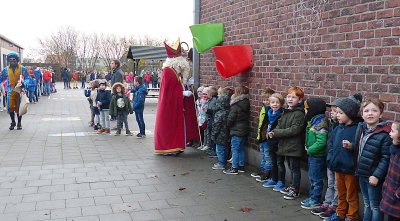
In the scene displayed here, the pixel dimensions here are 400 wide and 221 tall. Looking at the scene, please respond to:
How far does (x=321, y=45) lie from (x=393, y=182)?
214cm

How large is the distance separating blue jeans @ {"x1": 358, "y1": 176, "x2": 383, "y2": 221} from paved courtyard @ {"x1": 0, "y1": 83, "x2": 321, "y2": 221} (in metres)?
0.71

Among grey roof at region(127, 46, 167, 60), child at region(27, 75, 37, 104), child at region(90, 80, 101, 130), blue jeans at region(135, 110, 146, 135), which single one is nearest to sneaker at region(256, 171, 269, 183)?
blue jeans at region(135, 110, 146, 135)

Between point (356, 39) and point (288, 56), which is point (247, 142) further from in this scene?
point (356, 39)

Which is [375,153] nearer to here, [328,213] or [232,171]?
[328,213]

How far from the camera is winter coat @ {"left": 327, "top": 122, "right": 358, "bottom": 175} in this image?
13.5 ft

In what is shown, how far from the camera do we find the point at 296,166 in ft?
16.9

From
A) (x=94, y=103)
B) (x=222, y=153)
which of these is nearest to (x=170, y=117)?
(x=222, y=153)

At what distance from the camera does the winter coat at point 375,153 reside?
3.66 meters

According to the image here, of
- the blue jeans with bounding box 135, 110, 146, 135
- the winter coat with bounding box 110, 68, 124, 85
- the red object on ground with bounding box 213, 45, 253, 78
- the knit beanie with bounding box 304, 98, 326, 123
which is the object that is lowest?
the blue jeans with bounding box 135, 110, 146, 135

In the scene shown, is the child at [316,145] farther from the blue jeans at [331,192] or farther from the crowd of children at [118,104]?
the crowd of children at [118,104]

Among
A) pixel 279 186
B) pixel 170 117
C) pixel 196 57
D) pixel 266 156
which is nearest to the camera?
pixel 279 186

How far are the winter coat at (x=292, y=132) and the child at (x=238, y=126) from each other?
4.31 ft

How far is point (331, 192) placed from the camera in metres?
4.66

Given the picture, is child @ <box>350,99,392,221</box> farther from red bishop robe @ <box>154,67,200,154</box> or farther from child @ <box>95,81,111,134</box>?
child @ <box>95,81,111,134</box>
